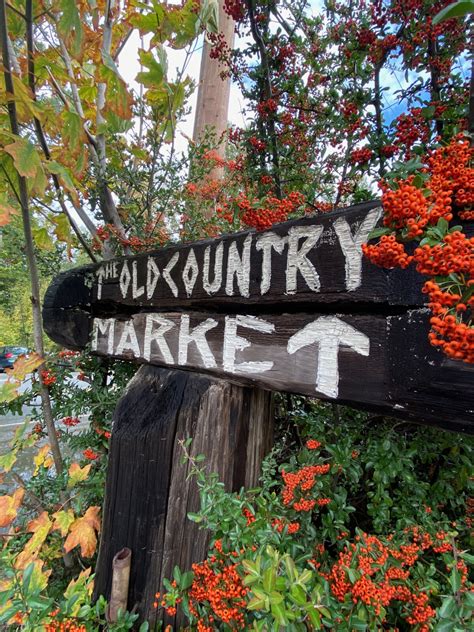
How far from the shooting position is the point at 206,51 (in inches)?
163

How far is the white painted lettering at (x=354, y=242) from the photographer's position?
2.55ft

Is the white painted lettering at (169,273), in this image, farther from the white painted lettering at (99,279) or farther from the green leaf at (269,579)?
the green leaf at (269,579)

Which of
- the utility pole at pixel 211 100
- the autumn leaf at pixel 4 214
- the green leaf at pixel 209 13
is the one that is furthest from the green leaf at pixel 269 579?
the utility pole at pixel 211 100

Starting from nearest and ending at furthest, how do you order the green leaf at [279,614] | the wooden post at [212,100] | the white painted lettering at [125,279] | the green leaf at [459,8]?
1. the green leaf at [459,8]
2. the green leaf at [279,614]
3. the white painted lettering at [125,279]
4. the wooden post at [212,100]

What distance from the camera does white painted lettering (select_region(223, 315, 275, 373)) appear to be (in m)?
1.00

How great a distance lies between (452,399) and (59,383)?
177cm

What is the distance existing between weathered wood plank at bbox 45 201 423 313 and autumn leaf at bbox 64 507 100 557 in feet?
3.02

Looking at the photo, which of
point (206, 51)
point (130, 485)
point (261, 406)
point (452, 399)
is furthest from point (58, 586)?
point (206, 51)

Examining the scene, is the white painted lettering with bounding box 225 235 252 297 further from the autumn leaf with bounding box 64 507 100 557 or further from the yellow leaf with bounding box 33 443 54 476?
the yellow leaf with bounding box 33 443 54 476

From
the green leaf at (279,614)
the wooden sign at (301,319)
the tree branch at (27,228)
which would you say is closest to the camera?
the green leaf at (279,614)

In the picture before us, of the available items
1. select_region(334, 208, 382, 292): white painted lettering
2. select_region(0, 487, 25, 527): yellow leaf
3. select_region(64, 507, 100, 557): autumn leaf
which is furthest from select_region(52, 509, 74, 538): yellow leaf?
select_region(334, 208, 382, 292): white painted lettering

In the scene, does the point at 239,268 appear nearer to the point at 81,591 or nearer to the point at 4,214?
the point at 4,214

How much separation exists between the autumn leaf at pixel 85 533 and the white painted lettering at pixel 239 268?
46.0 inches

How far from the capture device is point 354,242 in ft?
2.64
